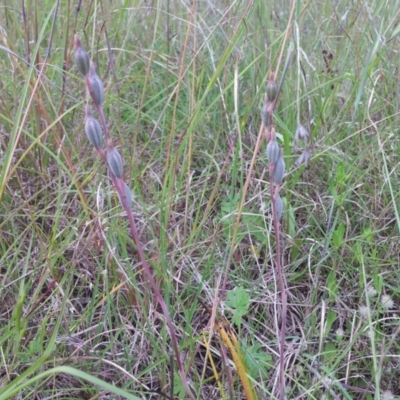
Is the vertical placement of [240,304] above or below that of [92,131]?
below

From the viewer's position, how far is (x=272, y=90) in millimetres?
735

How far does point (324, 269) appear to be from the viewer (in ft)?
4.07

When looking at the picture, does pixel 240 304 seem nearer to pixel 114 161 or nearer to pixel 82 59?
pixel 114 161

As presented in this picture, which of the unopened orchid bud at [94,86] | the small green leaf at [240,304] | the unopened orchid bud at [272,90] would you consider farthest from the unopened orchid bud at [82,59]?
the small green leaf at [240,304]

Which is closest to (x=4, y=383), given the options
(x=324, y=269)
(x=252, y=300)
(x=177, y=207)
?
(x=252, y=300)

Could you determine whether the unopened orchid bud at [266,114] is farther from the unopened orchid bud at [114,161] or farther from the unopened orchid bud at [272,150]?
the unopened orchid bud at [114,161]

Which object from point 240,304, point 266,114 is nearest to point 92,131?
point 266,114

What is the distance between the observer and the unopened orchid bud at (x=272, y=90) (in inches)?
28.8

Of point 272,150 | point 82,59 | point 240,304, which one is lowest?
point 240,304

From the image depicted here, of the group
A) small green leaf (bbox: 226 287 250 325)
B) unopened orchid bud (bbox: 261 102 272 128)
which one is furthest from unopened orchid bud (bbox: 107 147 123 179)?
small green leaf (bbox: 226 287 250 325)

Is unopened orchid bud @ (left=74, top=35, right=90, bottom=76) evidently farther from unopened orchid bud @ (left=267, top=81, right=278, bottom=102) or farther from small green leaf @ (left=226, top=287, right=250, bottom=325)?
small green leaf @ (left=226, top=287, right=250, bottom=325)

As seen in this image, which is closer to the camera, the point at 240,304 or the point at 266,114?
the point at 266,114

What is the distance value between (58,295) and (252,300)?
0.39 meters

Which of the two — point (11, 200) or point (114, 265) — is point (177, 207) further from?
point (11, 200)
